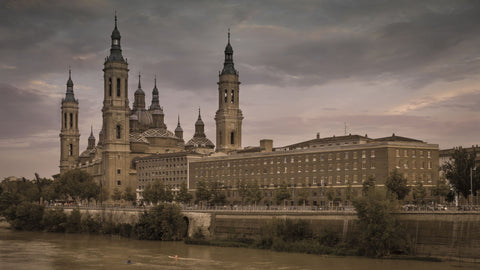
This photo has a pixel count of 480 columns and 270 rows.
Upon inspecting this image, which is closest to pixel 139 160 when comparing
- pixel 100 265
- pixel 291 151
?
pixel 291 151

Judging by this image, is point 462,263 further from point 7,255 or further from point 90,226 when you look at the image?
point 90,226

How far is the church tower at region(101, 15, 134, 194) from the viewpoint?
17650 cm

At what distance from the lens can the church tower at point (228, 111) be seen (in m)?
174

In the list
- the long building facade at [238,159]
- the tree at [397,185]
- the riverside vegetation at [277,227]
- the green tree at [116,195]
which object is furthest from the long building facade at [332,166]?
the green tree at [116,195]

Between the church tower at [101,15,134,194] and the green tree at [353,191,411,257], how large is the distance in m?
114

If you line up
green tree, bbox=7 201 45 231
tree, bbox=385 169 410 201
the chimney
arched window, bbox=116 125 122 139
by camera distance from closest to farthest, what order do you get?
tree, bbox=385 169 410 201 < green tree, bbox=7 201 45 231 < the chimney < arched window, bbox=116 125 122 139

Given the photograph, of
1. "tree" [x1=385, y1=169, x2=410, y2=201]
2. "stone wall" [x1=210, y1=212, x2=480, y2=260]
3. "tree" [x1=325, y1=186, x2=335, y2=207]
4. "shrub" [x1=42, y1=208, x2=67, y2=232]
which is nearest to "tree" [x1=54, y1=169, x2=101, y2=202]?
"shrub" [x1=42, y1=208, x2=67, y2=232]

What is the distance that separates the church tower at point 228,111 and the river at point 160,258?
74079 mm

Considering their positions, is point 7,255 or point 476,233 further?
point 7,255

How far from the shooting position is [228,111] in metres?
175

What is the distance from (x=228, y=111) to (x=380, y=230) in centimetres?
10793

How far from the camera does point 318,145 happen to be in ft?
414

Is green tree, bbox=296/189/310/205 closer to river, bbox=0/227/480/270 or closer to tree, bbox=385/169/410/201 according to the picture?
tree, bbox=385/169/410/201

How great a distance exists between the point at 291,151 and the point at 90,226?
134ft
